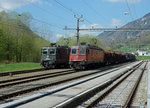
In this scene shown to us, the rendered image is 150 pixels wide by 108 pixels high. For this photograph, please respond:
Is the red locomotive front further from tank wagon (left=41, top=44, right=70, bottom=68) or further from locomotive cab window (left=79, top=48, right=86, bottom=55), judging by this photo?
tank wagon (left=41, top=44, right=70, bottom=68)

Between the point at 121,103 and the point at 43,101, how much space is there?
328cm

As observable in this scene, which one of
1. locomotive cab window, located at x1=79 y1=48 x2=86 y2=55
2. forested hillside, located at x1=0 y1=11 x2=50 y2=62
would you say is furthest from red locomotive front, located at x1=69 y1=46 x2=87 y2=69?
forested hillside, located at x1=0 y1=11 x2=50 y2=62

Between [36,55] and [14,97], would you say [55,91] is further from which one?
[36,55]

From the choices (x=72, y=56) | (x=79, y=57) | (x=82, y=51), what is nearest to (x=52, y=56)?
(x=72, y=56)

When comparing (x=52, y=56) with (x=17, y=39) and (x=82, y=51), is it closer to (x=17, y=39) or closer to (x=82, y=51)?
(x=82, y=51)

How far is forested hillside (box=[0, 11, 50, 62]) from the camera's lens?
46394mm

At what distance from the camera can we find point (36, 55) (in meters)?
56.9

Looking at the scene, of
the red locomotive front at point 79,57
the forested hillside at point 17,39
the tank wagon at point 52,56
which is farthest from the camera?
the forested hillside at point 17,39

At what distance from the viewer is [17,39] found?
5194 cm

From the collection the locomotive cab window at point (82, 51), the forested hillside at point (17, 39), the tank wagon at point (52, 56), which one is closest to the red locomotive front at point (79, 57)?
the locomotive cab window at point (82, 51)

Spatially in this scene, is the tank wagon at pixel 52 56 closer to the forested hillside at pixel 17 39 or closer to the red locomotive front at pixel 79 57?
the red locomotive front at pixel 79 57

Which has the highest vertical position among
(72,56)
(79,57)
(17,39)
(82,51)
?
(17,39)

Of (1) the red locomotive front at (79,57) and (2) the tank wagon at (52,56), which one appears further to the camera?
(2) the tank wagon at (52,56)

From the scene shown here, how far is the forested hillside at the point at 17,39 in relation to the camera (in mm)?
46394
